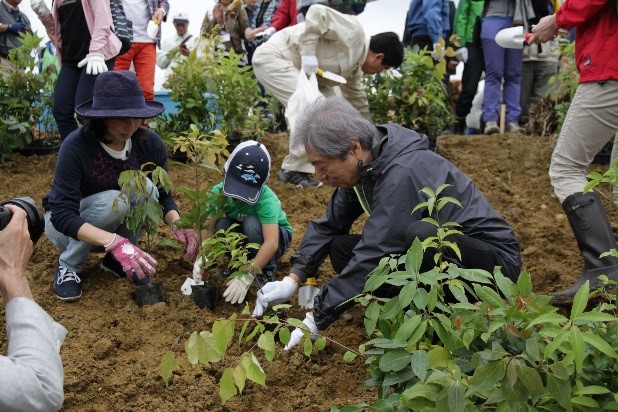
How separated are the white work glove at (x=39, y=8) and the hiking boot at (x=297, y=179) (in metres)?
1.85

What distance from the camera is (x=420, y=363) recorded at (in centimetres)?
175

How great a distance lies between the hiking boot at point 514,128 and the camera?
6.49 metres

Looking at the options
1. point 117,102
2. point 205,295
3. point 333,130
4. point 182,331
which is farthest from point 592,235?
point 117,102

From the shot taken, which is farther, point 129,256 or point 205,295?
point 205,295

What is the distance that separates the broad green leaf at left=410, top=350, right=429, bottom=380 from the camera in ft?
5.68

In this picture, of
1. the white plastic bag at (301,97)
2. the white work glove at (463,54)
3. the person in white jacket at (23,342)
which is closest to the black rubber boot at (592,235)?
the white plastic bag at (301,97)

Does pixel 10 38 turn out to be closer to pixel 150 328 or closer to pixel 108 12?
pixel 108 12

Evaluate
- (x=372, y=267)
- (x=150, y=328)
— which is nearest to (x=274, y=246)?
(x=150, y=328)

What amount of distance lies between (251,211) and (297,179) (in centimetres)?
172

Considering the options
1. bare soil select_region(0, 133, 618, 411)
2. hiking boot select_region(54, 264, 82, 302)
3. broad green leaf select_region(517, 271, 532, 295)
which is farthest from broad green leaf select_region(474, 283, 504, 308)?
hiking boot select_region(54, 264, 82, 302)

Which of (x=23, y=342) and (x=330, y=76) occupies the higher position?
(x=23, y=342)

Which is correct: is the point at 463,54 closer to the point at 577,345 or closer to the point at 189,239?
the point at 189,239

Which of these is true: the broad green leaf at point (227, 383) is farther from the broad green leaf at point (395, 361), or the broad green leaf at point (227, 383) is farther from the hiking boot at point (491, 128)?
the hiking boot at point (491, 128)

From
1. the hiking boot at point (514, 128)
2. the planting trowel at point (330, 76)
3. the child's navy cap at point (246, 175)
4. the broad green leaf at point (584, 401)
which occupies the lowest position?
the hiking boot at point (514, 128)
